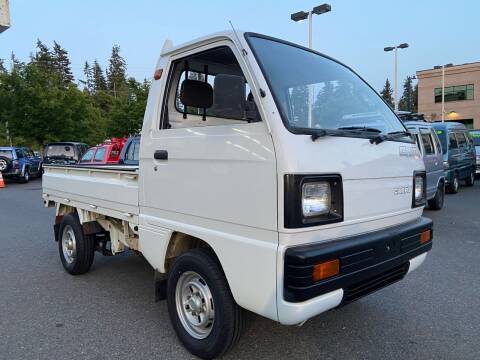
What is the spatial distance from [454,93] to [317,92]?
5023 cm

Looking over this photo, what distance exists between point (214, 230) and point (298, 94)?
1.10 meters

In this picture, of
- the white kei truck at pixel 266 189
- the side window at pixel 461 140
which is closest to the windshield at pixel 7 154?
the white kei truck at pixel 266 189

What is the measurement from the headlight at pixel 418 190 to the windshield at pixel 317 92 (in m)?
0.43

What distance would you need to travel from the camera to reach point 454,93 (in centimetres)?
4672

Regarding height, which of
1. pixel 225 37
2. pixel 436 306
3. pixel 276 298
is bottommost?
pixel 436 306

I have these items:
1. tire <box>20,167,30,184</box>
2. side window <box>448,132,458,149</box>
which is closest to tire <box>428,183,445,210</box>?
side window <box>448,132,458,149</box>

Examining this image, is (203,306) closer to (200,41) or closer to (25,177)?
(200,41)

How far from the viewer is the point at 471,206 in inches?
414

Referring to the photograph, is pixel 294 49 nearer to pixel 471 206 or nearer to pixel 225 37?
pixel 225 37

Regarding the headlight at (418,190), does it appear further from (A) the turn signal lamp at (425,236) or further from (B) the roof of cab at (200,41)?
(B) the roof of cab at (200,41)

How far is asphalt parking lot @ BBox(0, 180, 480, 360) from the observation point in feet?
10.5

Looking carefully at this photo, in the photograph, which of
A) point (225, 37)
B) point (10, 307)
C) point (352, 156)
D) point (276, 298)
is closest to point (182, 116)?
point (225, 37)

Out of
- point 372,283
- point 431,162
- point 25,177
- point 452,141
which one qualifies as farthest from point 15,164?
point 372,283

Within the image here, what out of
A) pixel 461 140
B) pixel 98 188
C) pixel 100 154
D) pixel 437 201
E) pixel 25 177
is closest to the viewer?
pixel 98 188
